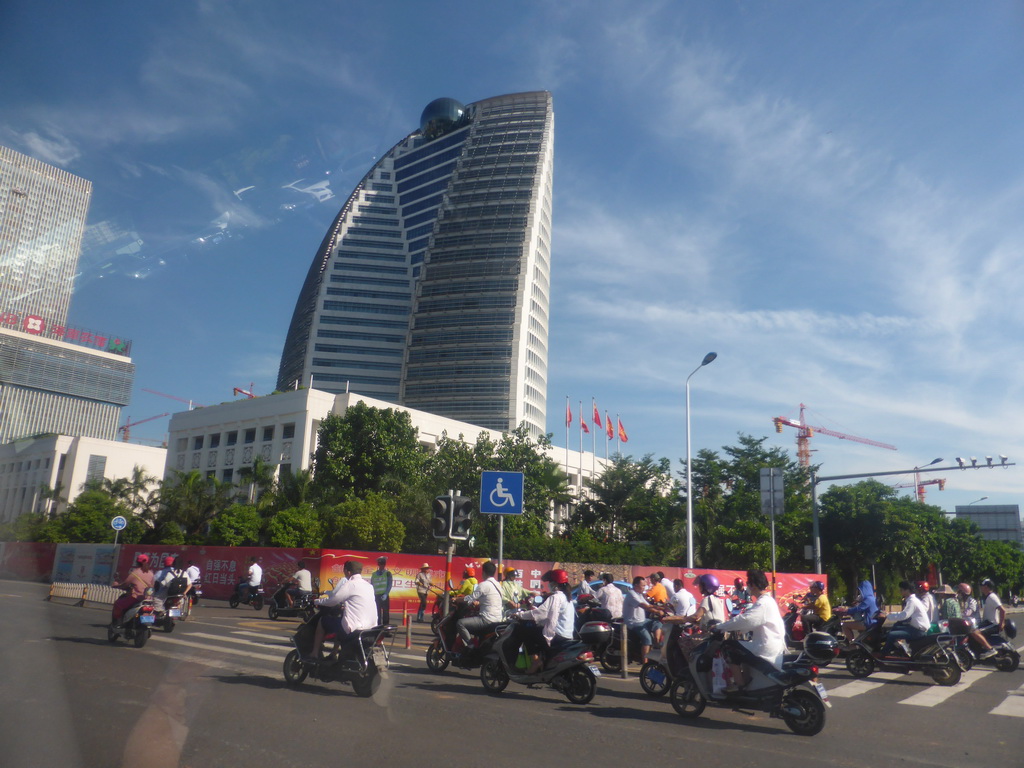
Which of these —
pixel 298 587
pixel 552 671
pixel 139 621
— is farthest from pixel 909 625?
pixel 298 587

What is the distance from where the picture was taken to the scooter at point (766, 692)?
696 cm

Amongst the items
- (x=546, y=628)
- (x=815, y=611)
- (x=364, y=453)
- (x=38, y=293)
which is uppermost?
(x=364, y=453)

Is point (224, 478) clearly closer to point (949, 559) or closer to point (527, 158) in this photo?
point (949, 559)

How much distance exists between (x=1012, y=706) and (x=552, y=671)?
19.8 feet

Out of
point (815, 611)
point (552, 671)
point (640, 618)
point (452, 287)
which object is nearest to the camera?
point (552, 671)

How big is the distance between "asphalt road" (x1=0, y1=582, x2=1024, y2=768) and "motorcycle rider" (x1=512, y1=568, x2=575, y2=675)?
1.68 feet

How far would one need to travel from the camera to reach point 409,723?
263 inches

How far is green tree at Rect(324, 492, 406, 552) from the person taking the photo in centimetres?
3428

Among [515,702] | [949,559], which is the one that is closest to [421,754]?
[515,702]

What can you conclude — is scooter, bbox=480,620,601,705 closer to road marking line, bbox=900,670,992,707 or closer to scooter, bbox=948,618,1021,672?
road marking line, bbox=900,670,992,707

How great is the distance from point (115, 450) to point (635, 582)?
7119cm

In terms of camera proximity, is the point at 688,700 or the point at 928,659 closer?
the point at 688,700

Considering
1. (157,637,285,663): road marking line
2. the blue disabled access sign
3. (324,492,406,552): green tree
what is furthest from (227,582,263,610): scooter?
the blue disabled access sign

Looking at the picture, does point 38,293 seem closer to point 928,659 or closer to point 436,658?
point 436,658
